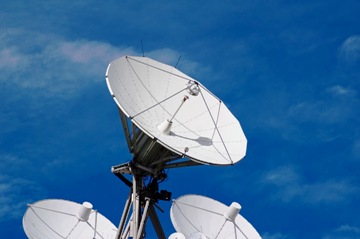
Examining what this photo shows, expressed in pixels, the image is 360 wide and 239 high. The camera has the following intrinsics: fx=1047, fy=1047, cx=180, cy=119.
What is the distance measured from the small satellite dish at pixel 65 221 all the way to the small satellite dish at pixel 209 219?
5.67 meters

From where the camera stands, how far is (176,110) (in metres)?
73.4

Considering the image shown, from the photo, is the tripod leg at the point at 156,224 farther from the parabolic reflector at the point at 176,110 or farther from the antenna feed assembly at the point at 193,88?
the antenna feed assembly at the point at 193,88

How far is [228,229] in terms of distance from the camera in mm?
75750

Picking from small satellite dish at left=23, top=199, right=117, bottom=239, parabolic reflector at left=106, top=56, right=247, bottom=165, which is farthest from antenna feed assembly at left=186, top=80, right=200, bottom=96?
small satellite dish at left=23, top=199, right=117, bottom=239

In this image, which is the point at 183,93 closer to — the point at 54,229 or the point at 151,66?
the point at 151,66

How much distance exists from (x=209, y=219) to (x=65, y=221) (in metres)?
10.4

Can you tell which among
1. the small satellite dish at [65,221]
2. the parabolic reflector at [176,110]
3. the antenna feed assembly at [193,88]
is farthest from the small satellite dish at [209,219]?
the antenna feed assembly at [193,88]

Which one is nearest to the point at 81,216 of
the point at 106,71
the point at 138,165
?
the point at 138,165

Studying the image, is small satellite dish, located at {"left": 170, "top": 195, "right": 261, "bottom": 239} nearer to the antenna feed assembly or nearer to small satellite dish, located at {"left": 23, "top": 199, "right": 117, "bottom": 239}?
small satellite dish, located at {"left": 23, "top": 199, "right": 117, "bottom": 239}

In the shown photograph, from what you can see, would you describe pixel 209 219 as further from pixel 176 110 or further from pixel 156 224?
pixel 176 110

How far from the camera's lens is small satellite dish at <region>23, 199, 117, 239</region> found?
73.8 meters

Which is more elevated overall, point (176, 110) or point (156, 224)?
point (176, 110)

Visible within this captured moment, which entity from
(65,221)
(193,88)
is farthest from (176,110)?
(65,221)

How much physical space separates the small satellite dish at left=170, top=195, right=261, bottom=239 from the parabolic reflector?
523cm
